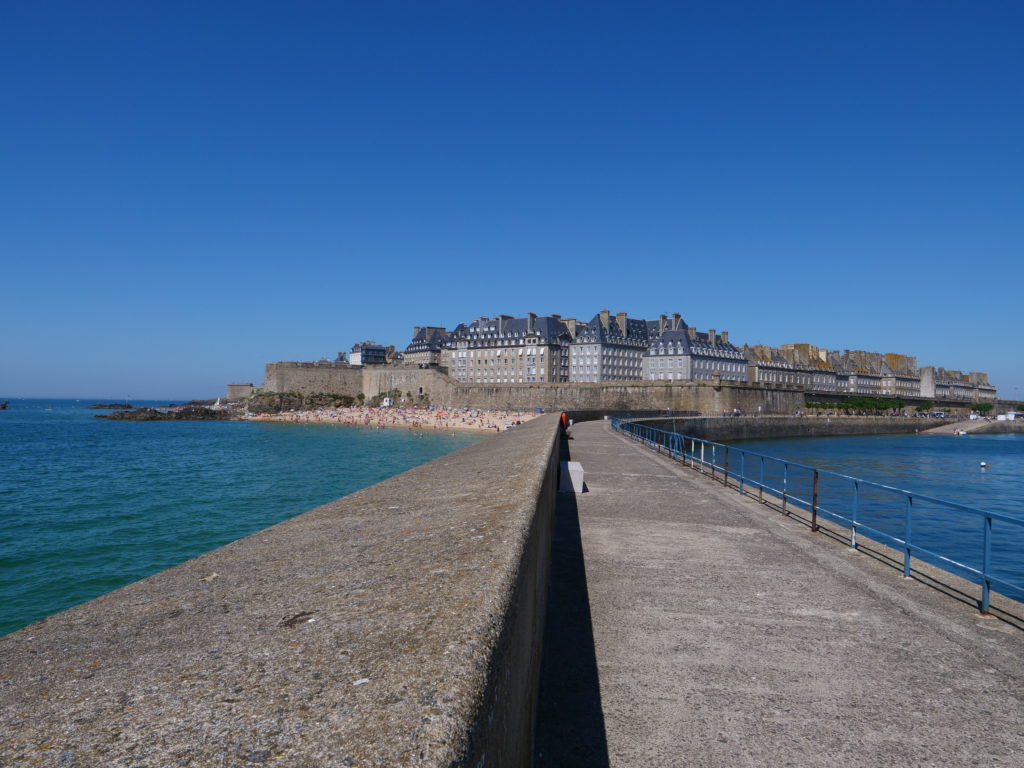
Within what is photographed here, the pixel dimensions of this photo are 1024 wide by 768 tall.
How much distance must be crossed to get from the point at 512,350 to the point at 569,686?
9285cm

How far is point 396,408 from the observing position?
90875mm

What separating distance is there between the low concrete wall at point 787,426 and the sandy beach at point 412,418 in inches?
640

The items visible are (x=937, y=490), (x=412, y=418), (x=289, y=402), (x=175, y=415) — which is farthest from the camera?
(x=175, y=415)

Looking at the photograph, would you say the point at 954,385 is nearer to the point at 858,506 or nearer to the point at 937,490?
the point at 937,490

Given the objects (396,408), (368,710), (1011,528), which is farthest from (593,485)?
(396,408)

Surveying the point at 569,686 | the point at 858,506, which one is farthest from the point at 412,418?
the point at 569,686

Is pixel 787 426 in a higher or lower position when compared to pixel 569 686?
lower

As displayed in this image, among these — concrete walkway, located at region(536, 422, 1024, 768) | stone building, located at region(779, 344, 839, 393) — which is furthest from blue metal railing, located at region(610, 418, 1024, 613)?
stone building, located at region(779, 344, 839, 393)

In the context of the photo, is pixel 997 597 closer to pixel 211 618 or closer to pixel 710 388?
pixel 211 618

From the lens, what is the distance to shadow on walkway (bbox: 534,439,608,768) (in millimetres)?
3547

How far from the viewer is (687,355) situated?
87875 mm

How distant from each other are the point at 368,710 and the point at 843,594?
18.8ft

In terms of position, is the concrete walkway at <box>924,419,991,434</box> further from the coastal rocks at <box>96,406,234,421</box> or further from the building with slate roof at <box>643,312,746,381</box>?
the coastal rocks at <box>96,406,234,421</box>

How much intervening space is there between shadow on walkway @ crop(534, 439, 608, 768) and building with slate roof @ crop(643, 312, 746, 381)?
269 feet
